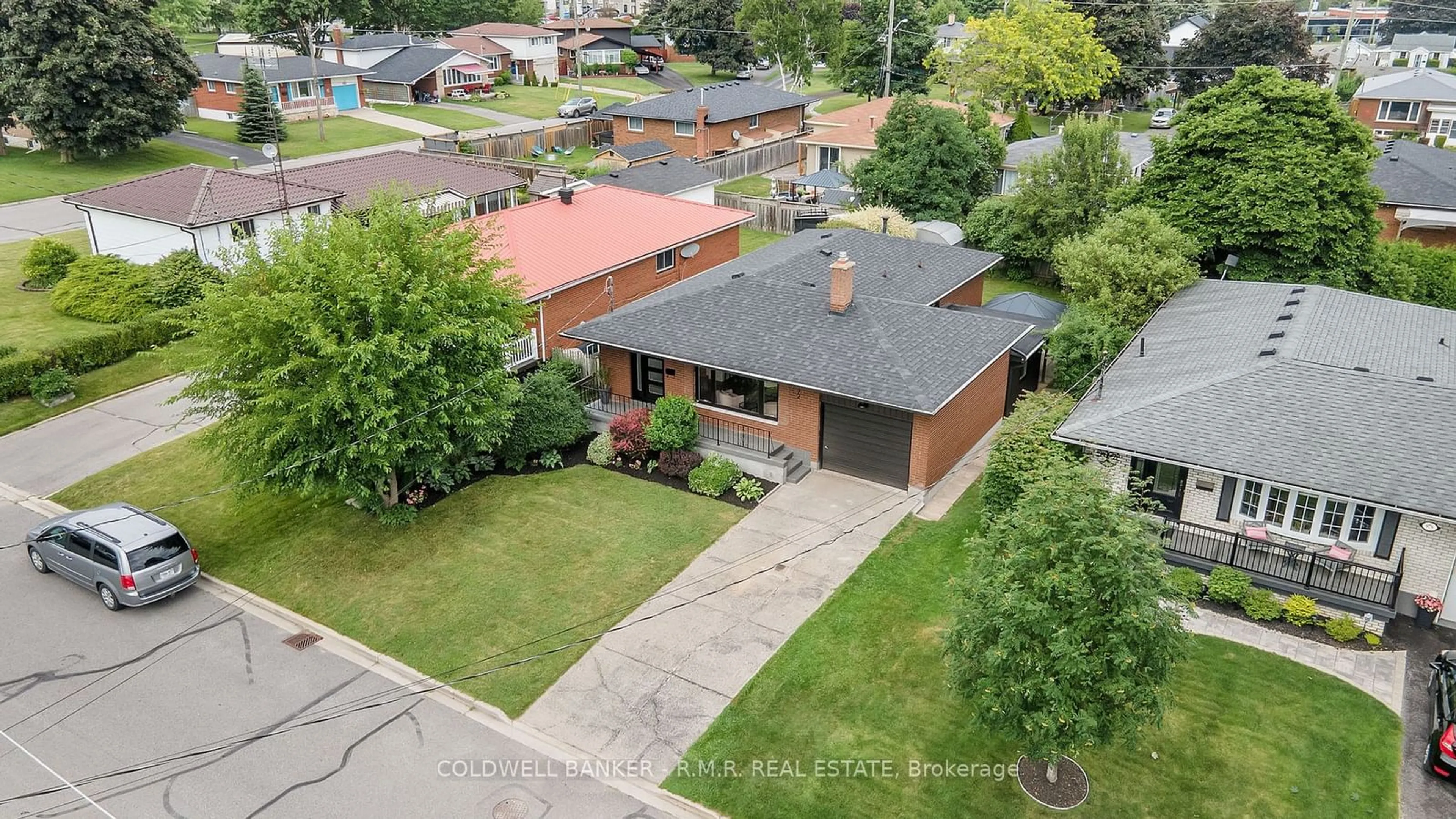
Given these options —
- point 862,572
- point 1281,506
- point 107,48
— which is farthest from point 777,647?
point 107,48

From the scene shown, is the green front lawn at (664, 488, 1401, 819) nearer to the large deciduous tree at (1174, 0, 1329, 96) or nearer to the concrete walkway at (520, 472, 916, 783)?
the concrete walkway at (520, 472, 916, 783)

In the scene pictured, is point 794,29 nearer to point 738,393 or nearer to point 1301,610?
point 738,393

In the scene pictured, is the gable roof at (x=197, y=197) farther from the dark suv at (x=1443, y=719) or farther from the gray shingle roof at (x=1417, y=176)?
the gray shingle roof at (x=1417, y=176)

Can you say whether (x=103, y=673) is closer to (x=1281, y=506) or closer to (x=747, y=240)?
(x=1281, y=506)

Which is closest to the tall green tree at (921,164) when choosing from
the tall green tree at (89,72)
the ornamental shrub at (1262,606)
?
the ornamental shrub at (1262,606)

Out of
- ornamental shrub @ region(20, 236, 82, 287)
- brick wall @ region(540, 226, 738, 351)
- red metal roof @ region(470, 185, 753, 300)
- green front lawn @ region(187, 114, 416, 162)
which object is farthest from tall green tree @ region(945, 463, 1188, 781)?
green front lawn @ region(187, 114, 416, 162)

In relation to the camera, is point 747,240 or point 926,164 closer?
point 926,164
